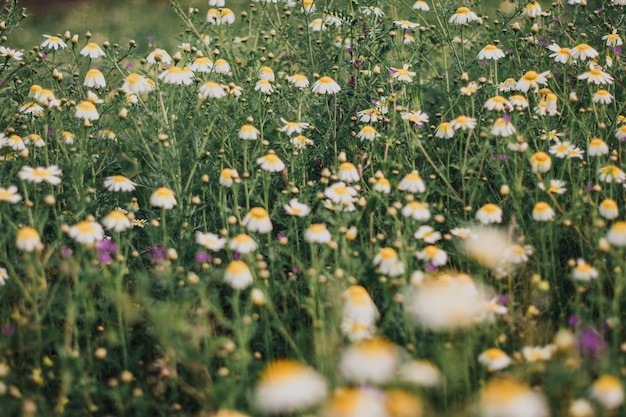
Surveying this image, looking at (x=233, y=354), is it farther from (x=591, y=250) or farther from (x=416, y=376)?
(x=591, y=250)

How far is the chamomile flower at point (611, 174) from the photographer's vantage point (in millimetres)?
2643

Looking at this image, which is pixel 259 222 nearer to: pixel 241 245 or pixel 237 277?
pixel 241 245

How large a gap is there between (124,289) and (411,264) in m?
1.11

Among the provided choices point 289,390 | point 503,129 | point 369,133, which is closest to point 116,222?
point 289,390

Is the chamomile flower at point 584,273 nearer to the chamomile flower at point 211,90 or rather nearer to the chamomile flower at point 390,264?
the chamomile flower at point 390,264

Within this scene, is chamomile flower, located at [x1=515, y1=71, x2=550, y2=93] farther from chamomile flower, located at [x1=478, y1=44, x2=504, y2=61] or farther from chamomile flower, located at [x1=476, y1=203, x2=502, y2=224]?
chamomile flower, located at [x1=476, y1=203, x2=502, y2=224]

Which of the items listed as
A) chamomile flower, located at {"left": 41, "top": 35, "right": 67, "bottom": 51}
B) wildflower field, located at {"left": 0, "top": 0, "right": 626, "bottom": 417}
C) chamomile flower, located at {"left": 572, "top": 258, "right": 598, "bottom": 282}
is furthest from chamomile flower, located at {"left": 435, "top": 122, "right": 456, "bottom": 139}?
chamomile flower, located at {"left": 41, "top": 35, "right": 67, "bottom": 51}

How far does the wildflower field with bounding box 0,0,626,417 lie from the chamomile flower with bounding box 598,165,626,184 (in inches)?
0.8

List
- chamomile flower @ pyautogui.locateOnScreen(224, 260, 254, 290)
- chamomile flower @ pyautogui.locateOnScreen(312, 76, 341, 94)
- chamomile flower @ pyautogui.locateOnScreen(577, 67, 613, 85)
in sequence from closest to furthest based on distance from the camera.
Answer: chamomile flower @ pyautogui.locateOnScreen(224, 260, 254, 290), chamomile flower @ pyautogui.locateOnScreen(577, 67, 613, 85), chamomile flower @ pyautogui.locateOnScreen(312, 76, 341, 94)

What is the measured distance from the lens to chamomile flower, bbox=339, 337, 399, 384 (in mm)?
1754

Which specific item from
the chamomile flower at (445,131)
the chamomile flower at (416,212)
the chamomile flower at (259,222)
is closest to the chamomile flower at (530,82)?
the chamomile flower at (445,131)

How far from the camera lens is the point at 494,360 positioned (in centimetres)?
205

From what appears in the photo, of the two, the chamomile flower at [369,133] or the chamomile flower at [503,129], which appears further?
the chamomile flower at [369,133]

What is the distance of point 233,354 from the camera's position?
84.5 inches
